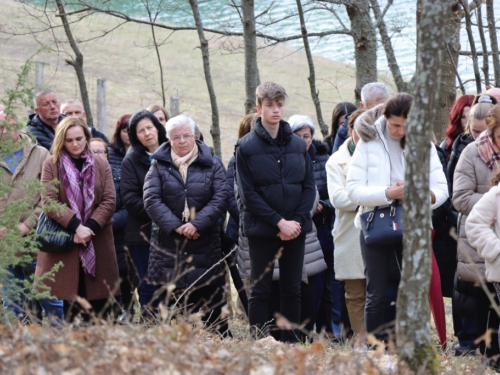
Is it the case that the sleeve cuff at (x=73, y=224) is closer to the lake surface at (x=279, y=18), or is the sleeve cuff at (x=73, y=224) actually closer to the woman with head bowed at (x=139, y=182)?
the woman with head bowed at (x=139, y=182)

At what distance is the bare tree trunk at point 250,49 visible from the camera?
9.00 m

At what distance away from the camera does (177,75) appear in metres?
28.5

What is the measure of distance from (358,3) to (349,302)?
4.36 metres

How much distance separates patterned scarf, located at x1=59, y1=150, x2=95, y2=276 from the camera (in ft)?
22.7

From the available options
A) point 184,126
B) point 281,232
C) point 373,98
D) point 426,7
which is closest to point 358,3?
point 373,98

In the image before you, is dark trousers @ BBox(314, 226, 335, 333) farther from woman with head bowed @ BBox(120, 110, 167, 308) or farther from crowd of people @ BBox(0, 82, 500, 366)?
woman with head bowed @ BBox(120, 110, 167, 308)

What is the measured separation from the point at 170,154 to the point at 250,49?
268 centimetres

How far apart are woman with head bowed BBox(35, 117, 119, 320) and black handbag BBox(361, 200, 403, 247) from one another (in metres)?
2.42

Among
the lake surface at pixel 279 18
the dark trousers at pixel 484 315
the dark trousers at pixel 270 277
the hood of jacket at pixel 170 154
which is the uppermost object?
the lake surface at pixel 279 18

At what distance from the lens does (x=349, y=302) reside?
22.7 ft

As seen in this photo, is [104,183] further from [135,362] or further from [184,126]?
[135,362]

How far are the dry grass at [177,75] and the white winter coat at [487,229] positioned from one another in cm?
1453

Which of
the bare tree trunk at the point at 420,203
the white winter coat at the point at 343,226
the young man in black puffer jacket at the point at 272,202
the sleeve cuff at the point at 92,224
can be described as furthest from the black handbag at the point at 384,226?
the sleeve cuff at the point at 92,224

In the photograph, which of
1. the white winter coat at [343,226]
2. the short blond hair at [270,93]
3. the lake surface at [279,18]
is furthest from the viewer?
the lake surface at [279,18]
